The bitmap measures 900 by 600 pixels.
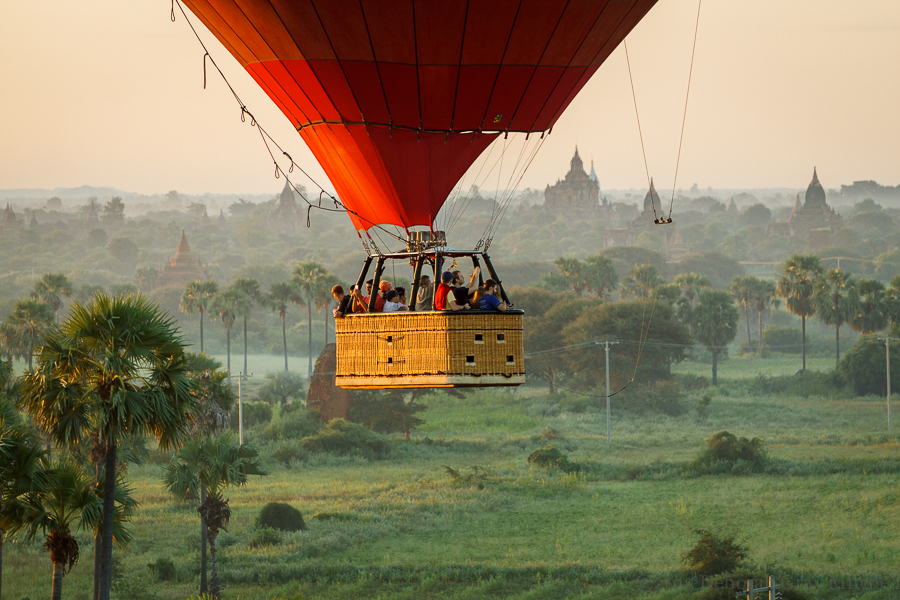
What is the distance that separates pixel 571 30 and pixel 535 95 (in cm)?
93

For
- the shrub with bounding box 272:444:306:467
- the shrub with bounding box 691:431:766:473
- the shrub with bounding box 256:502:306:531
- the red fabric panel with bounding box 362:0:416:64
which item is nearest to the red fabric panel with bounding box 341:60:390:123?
the red fabric panel with bounding box 362:0:416:64

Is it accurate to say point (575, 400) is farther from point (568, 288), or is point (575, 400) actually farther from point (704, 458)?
point (568, 288)

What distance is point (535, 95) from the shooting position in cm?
1311

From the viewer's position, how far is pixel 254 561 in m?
41.3

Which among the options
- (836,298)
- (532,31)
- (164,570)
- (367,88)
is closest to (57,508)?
(367,88)

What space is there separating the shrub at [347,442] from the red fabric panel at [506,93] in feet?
159

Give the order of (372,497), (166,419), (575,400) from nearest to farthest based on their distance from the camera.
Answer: (166,419) → (372,497) → (575,400)

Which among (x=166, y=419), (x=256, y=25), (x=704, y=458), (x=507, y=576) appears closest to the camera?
(x=256, y=25)

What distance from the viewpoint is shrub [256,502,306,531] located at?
46.0 m

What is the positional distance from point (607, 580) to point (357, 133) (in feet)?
102

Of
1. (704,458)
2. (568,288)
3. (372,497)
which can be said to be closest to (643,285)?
(568,288)

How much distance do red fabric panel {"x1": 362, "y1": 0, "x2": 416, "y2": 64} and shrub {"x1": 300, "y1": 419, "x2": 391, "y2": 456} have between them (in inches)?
1942

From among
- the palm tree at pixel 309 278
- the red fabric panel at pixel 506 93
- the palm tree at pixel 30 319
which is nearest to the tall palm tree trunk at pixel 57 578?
the red fabric panel at pixel 506 93

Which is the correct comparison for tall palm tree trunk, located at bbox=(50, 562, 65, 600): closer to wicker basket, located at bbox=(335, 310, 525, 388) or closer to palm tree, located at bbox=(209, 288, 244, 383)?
wicker basket, located at bbox=(335, 310, 525, 388)
